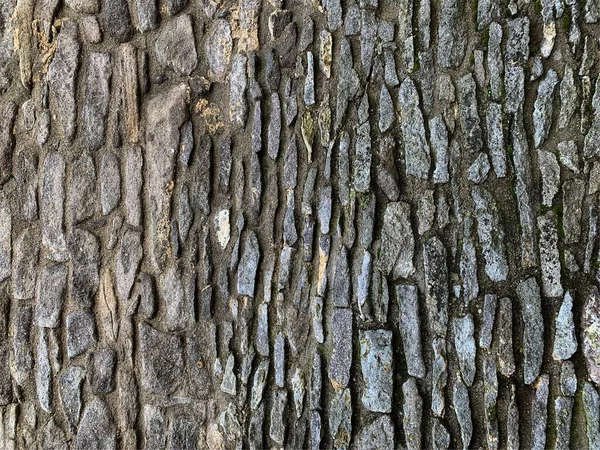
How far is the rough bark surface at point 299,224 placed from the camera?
2.21 meters

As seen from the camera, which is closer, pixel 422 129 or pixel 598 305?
pixel 598 305

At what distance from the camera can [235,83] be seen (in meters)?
2.81

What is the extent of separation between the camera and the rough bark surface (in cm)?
221

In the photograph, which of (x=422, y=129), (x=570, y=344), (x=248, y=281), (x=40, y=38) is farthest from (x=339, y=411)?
(x=40, y=38)

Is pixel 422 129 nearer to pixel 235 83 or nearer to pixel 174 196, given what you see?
pixel 235 83

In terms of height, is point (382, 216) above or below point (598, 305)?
above

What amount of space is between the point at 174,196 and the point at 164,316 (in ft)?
1.84

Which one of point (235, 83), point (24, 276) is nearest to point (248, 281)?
point (235, 83)

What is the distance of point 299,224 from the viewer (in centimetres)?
265

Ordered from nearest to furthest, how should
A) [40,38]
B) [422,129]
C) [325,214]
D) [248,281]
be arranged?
[422,129], [325,214], [248,281], [40,38]

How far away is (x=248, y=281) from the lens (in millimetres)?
2750

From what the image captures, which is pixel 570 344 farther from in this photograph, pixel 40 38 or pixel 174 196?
pixel 40 38

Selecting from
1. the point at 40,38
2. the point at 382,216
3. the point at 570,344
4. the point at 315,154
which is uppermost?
the point at 40,38

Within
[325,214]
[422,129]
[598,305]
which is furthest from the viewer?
[325,214]
